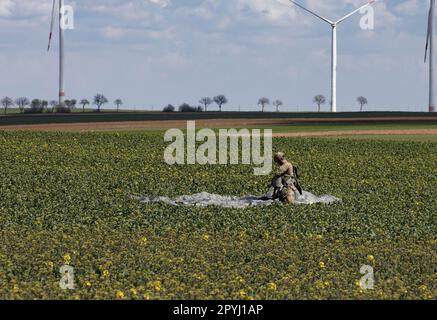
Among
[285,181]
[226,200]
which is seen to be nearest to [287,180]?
[285,181]

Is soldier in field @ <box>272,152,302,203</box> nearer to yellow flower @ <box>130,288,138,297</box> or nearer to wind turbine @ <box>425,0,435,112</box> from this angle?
yellow flower @ <box>130,288,138,297</box>

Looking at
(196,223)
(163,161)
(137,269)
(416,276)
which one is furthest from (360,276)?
(163,161)

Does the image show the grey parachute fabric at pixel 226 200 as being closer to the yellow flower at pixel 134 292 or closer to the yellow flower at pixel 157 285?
the yellow flower at pixel 157 285

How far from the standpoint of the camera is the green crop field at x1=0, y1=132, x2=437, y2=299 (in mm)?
18359

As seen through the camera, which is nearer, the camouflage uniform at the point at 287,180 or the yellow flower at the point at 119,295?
the yellow flower at the point at 119,295

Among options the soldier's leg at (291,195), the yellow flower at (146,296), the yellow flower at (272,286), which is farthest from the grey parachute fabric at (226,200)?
the yellow flower at (146,296)

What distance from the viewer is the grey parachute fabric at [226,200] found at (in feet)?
105

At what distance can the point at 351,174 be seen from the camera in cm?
4284

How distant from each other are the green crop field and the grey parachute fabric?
0.89 meters

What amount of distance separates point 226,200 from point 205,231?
6323 mm

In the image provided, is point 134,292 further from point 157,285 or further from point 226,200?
point 226,200

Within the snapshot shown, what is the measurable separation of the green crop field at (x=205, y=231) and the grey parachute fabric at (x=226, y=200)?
891 millimetres

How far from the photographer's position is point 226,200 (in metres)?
32.9

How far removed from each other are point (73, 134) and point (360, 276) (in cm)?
4066
